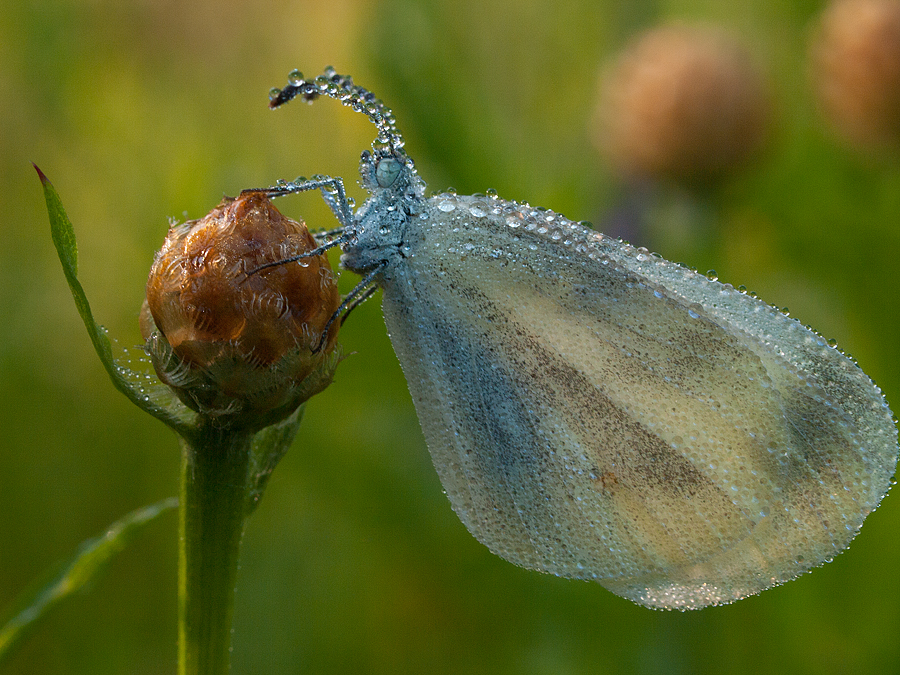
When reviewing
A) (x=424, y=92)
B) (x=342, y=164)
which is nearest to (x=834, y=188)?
(x=424, y=92)

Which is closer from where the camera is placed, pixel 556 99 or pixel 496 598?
pixel 496 598

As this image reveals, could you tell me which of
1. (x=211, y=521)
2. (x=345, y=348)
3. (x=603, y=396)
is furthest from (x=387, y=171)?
(x=345, y=348)

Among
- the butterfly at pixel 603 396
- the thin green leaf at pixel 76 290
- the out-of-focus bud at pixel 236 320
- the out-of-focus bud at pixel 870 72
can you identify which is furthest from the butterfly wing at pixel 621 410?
the out-of-focus bud at pixel 870 72

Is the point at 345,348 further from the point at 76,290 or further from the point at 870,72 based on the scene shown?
the point at 870,72

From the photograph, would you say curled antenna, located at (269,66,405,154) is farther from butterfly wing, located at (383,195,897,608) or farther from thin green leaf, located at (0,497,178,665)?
thin green leaf, located at (0,497,178,665)

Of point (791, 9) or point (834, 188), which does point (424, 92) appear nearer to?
point (834, 188)

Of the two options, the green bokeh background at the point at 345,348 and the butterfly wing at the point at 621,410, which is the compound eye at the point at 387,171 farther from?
the green bokeh background at the point at 345,348

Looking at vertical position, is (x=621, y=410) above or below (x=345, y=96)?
below
